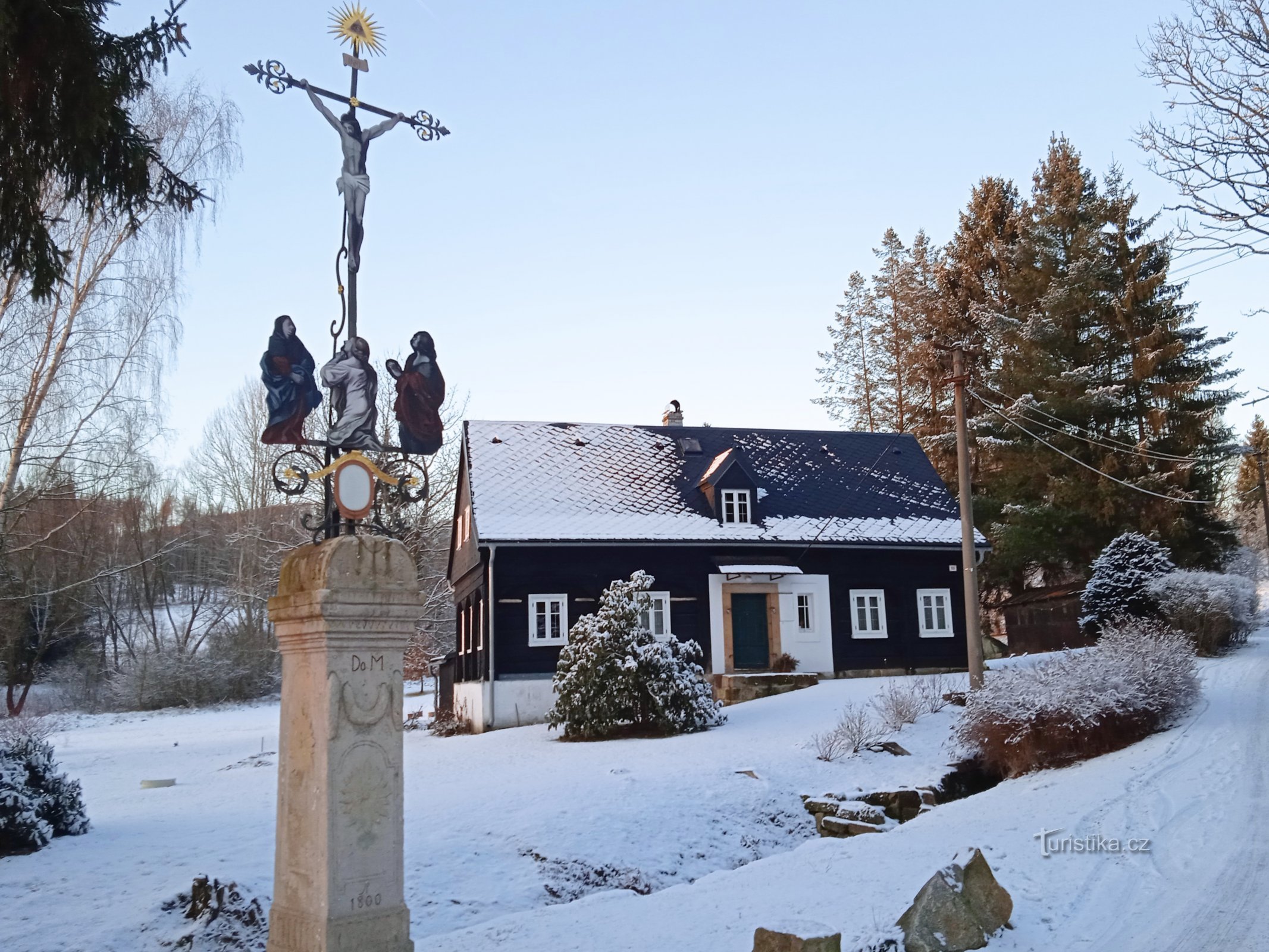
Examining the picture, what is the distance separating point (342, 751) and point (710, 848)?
644 centimetres

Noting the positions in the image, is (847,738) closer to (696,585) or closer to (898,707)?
(898,707)

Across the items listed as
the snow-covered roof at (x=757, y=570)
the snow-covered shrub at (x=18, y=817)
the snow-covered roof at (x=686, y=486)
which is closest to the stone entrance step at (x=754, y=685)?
the snow-covered roof at (x=757, y=570)

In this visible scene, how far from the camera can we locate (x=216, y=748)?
2347 cm

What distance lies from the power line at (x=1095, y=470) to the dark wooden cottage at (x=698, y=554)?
614cm

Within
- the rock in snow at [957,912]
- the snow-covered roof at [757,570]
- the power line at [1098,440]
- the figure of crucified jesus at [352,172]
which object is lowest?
the rock in snow at [957,912]

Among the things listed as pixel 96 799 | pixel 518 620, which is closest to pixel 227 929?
pixel 96 799

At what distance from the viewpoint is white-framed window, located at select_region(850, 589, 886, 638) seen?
85.0ft

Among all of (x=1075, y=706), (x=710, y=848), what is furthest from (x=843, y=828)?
(x=1075, y=706)

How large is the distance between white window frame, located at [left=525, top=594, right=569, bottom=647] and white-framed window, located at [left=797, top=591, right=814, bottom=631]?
6.03 metres

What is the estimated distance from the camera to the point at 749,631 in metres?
25.1

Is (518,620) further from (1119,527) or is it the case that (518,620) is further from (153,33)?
(1119,527)

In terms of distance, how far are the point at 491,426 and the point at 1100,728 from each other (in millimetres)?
18430

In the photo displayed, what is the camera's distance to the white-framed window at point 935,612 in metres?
26.5

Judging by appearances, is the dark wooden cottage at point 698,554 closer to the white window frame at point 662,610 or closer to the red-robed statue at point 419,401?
the white window frame at point 662,610
